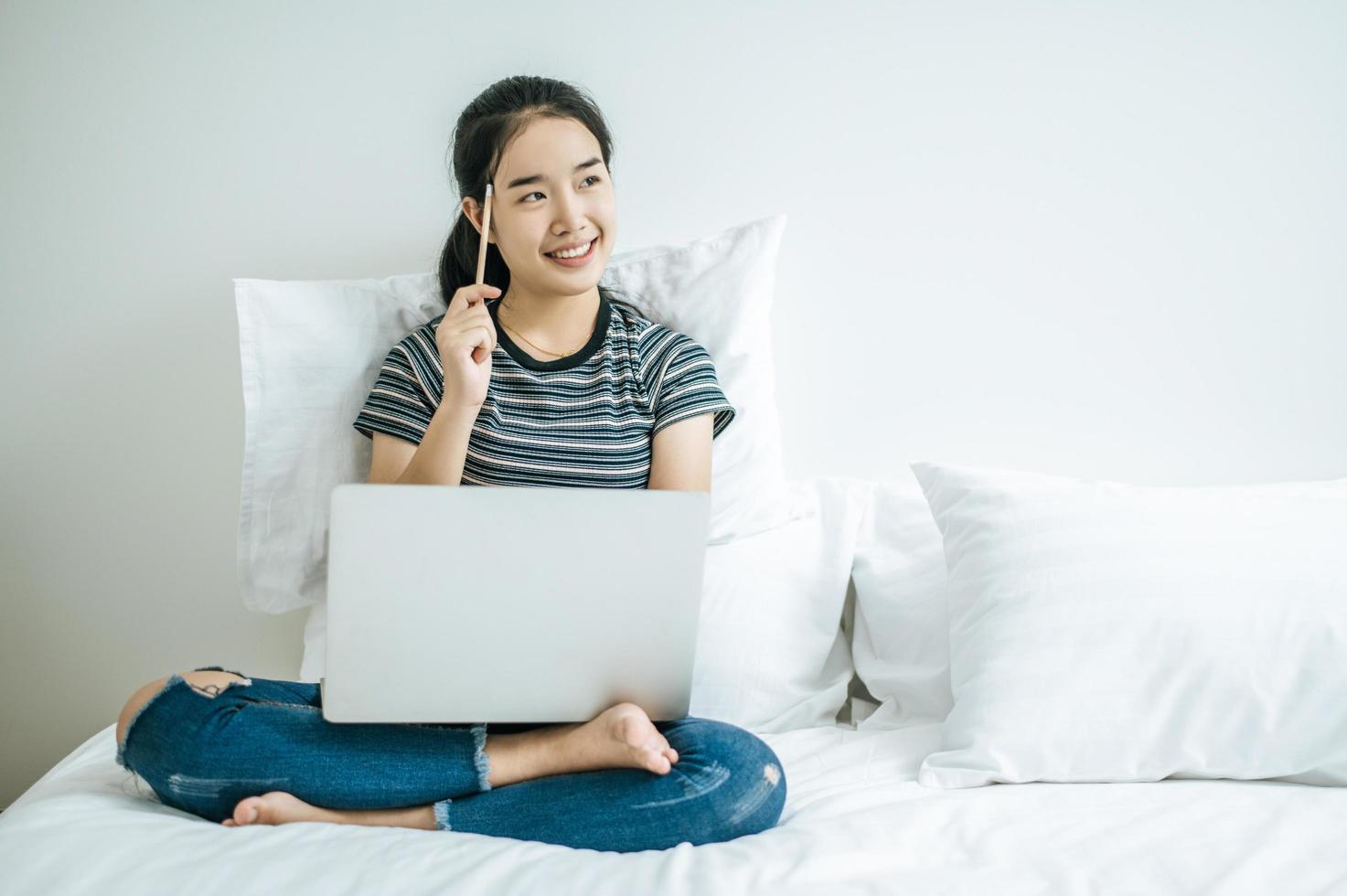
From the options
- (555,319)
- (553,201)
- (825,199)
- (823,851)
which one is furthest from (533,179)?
(823,851)

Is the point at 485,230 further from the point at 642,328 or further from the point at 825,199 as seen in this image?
the point at 825,199

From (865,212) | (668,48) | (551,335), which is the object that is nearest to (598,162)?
(551,335)

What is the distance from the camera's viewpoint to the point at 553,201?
3.92 feet

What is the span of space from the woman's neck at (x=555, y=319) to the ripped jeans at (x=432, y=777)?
0.51m

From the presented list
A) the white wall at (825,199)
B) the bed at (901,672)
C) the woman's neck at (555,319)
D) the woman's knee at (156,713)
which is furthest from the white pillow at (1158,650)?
the woman's knee at (156,713)

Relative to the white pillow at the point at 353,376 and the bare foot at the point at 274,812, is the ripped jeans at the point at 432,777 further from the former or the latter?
the white pillow at the point at 353,376

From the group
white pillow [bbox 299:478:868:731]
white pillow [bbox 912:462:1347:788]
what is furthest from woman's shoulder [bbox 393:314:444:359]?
white pillow [bbox 912:462:1347:788]

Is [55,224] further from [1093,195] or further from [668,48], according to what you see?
[1093,195]

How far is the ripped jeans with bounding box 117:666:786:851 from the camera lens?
35.1 inches

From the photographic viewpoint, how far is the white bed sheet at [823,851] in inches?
29.5

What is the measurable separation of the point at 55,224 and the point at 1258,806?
5.39 ft

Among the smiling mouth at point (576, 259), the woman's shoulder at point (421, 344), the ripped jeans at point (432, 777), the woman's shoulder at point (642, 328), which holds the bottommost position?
the ripped jeans at point (432, 777)

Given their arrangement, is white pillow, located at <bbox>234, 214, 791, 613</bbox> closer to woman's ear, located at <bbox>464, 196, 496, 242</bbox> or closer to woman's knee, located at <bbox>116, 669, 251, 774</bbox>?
woman's ear, located at <bbox>464, 196, 496, 242</bbox>

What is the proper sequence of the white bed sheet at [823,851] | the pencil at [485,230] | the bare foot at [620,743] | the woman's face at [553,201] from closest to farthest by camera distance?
the white bed sheet at [823,851]
the bare foot at [620,743]
the pencil at [485,230]
the woman's face at [553,201]
